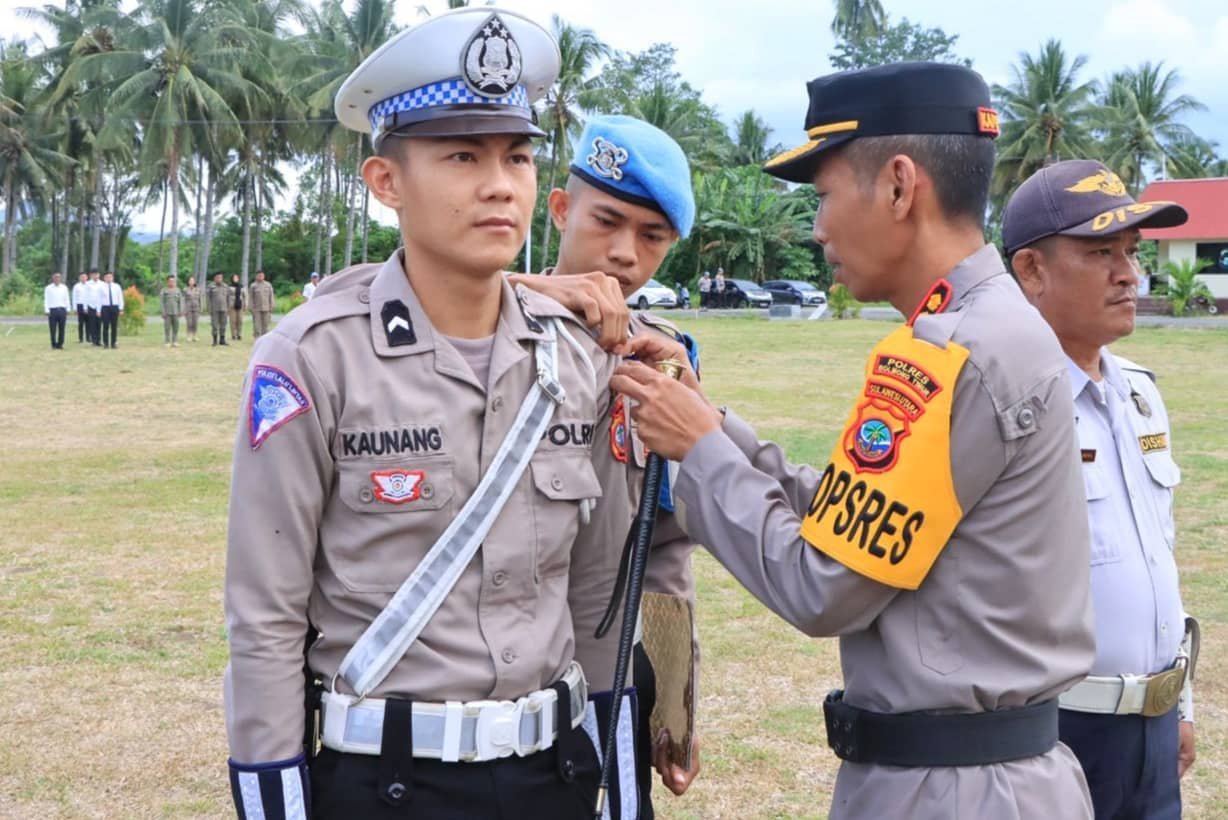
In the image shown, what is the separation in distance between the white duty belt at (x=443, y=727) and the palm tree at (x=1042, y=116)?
5242 centimetres

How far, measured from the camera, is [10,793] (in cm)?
448

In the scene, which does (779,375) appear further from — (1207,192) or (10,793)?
(1207,192)

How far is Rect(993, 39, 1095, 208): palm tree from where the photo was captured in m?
52.0

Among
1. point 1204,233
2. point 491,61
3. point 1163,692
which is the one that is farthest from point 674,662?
point 1204,233

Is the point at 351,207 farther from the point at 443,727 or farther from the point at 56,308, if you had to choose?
the point at 443,727

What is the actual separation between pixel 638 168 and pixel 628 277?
0.25 meters

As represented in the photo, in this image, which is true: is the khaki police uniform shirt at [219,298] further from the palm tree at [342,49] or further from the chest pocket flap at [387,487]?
the chest pocket flap at [387,487]

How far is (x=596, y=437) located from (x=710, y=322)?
33.9 m

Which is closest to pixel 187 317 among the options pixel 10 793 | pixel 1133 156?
pixel 10 793

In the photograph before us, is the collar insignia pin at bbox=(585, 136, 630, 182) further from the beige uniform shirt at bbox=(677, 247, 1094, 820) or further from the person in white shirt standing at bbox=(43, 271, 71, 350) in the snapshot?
the person in white shirt standing at bbox=(43, 271, 71, 350)

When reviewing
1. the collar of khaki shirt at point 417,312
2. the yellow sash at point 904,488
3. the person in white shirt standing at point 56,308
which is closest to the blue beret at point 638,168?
the collar of khaki shirt at point 417,312

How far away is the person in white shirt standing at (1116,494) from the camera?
292 cm

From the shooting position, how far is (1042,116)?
2047 inches

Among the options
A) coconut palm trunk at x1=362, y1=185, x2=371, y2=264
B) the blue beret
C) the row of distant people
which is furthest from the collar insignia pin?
coconut palm trunk at x1=362, y1=185, x2=371, y2=264
